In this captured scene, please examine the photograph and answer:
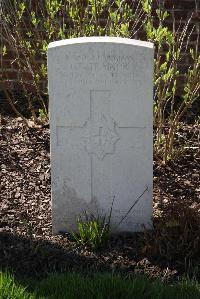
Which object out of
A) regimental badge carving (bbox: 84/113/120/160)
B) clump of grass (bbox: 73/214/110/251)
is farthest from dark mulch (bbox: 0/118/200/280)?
regimental badge carving (bbox: 84/113/120/160)

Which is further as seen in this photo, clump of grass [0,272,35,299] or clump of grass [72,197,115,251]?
clump of grass [72,197,115,251]

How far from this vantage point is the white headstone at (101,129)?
185 inches

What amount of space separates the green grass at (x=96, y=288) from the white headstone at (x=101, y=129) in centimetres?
72

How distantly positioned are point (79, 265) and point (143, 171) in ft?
2.47

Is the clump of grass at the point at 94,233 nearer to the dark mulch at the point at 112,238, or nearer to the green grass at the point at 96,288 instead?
the dark mulch at the point at 112,238

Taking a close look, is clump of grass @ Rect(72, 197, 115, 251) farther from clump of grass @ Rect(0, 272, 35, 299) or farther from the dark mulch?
clump of grass @ Rect(0, 272, 35, 299)

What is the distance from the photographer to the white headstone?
4.69 m

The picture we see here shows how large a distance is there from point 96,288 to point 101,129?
3.57 ft

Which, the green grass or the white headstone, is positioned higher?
the white headstone

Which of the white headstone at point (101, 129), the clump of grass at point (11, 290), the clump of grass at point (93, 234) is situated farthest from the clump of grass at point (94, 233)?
the clump of grass at point (11, 290)

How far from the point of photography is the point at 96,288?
4.25 metres

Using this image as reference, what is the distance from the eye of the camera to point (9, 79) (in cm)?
761

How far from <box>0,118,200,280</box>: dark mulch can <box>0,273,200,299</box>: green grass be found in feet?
0.69

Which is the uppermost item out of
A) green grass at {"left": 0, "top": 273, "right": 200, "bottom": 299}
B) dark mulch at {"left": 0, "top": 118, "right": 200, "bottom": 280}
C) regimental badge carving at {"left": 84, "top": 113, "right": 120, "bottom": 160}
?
regimental badge carving at {"left": 84, "top": 113, "right": 120, "bottom": 160}
